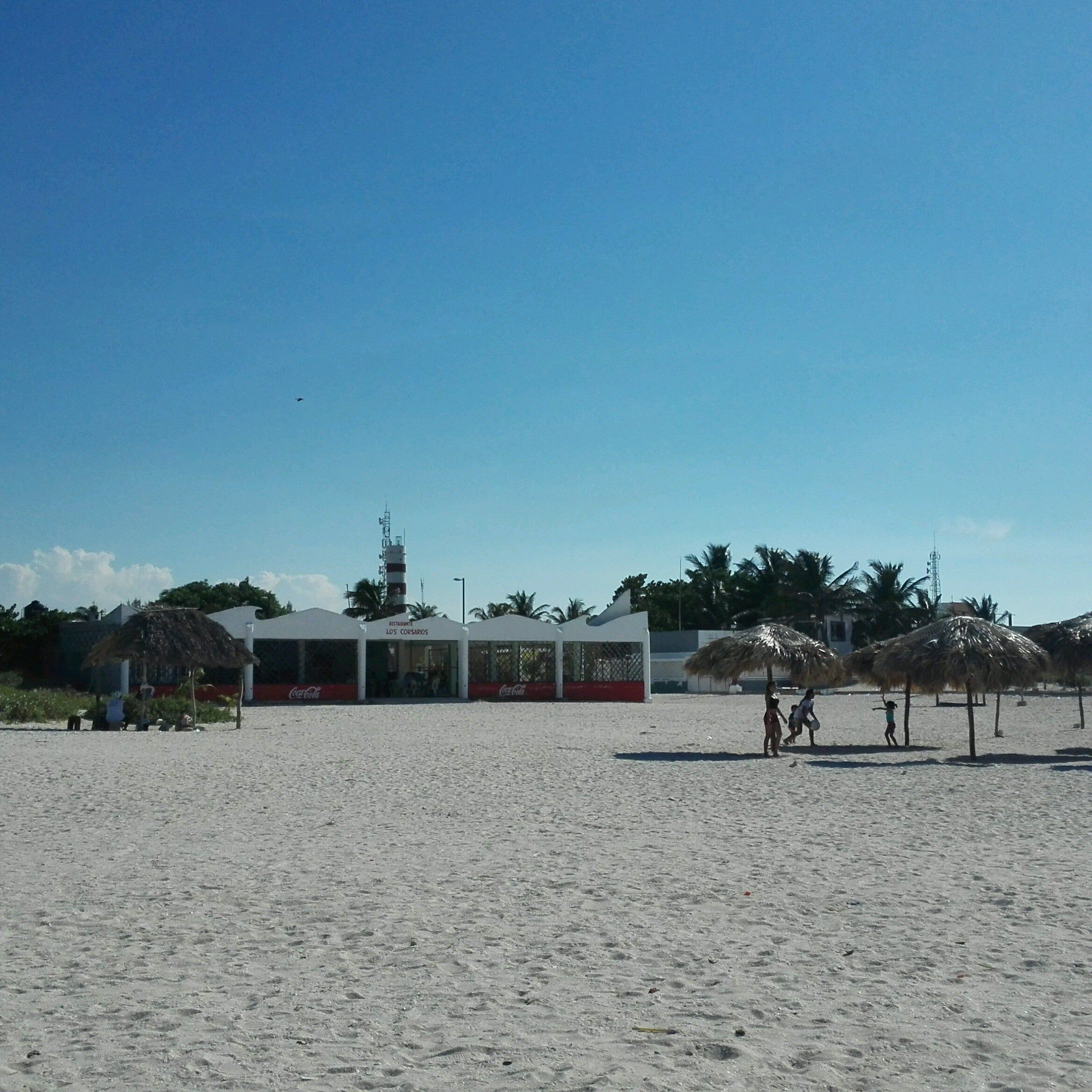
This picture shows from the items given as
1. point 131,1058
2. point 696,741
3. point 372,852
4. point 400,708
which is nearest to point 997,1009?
point 131,1058

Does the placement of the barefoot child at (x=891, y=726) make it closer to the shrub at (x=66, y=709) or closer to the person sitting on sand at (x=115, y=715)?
the shrub at (x=66, y=709)

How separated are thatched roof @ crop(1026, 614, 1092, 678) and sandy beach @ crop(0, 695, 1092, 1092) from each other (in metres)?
7.81

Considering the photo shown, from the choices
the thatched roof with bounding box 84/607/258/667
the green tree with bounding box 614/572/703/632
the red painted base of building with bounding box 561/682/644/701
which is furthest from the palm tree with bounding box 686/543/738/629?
the thatched roof with bounding box 84/607/258/667

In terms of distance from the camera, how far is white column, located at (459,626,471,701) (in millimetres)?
41844

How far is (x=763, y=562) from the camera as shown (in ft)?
205

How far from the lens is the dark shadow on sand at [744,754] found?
1917 cm

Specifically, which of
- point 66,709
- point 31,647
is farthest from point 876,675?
point 31,647

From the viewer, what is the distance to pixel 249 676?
39469 millimetres

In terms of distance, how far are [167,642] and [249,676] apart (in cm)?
1306

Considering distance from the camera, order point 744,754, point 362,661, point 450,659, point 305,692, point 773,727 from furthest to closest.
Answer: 1. point 450,659
2. point 362,661
3. point 305,692
4. point 744,754
5. point 773,727

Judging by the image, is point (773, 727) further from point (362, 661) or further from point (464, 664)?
point (464, 664)

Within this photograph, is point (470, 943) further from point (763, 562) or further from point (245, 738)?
point (763, 562)

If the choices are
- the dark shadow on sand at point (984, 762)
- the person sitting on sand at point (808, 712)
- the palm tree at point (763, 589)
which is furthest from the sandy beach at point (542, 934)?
the palm tree at point (763, 589)

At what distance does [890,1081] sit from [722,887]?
400cm
